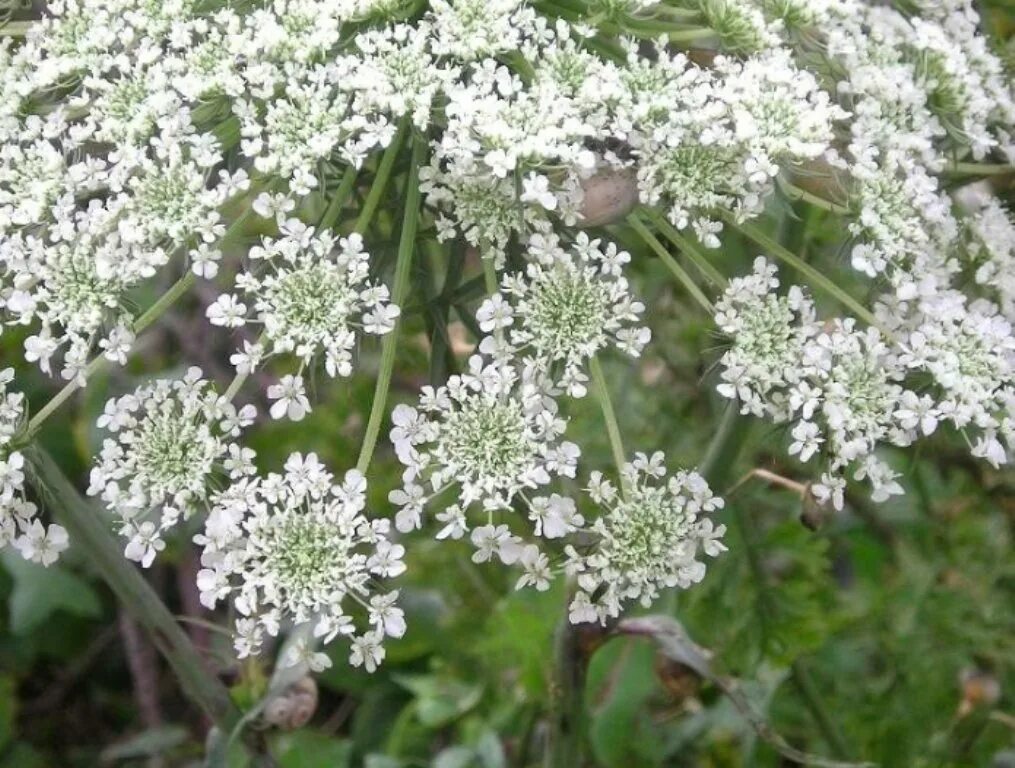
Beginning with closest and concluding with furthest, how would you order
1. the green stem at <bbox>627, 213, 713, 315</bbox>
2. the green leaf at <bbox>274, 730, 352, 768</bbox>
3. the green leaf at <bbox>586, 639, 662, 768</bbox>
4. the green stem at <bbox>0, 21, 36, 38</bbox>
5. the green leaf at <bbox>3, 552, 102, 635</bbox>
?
the green stem at <bbox>627, 213, 713, 315</bbox> → the green stem at <bbox>0, 21, 36, 38</bbox> → the green leaf at <bbox>274, 730, 352, 768</bbox> → the green leaf at <bbox>586, 639, 662, 768</bbox> → the green leaf at <bbox>3, 552, 102, 635</bbox>

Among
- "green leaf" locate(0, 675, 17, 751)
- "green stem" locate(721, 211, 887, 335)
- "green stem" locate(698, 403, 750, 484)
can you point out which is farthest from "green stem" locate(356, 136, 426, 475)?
"green leaf" locate(0, 675, 17, 751)

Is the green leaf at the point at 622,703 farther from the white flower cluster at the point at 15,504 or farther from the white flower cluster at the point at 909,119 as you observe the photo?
the white flower cluster at the point at 15,504

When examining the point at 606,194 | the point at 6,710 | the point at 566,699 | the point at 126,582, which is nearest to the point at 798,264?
the point at 606,194

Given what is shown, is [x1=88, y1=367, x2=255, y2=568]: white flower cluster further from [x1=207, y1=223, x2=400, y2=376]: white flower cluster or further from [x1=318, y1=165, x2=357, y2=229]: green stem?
[x1=318, y1=165, x2=357, y2=229]: green stem

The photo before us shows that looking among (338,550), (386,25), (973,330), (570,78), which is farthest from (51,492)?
(973,330)

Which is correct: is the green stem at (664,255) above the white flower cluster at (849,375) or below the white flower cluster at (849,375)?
above

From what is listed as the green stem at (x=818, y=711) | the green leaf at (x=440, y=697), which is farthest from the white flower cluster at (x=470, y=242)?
the green leaf at (x=440, y=697)

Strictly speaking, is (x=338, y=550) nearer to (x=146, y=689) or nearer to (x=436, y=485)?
(x=436, y=485)
